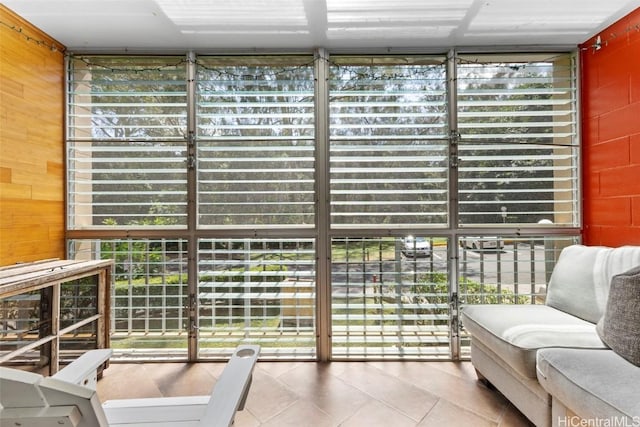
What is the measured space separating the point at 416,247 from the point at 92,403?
217cm

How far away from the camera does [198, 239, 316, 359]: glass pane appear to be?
2.41 meters

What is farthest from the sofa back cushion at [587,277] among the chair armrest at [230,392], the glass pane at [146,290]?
the glass pane at [146,290]

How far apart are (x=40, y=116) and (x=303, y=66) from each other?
6.42 ft

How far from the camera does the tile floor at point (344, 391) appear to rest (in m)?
1.69

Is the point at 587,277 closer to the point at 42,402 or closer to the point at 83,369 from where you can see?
the point at 42,402

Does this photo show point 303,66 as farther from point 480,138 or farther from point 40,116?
point 40,116

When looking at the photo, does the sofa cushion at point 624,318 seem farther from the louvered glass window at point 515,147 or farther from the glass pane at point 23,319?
the glass pane at point 23,319

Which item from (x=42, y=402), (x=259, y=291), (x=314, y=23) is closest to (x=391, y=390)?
(x=259, y=291)

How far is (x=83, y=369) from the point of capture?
46.0 inches

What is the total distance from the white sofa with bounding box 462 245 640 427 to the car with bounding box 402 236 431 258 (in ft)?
1.69

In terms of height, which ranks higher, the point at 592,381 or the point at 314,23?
the point at 314,23

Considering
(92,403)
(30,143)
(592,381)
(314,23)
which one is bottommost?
(592,381)

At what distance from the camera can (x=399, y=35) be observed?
223cm

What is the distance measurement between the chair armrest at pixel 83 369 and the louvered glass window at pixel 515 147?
240cm
